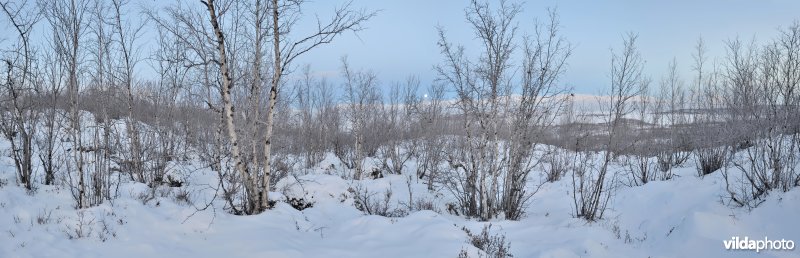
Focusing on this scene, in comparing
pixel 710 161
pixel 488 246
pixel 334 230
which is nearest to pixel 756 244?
pixel 488 246

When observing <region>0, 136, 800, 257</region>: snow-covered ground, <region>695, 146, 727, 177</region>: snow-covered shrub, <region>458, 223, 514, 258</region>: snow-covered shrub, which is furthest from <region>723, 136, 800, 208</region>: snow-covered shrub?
<region>458, 223, 514, 258</region>: snow-covered shrub

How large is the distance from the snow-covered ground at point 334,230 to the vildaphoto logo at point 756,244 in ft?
0.46

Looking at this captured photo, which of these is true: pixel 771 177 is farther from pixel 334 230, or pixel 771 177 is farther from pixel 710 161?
pixel 334 230

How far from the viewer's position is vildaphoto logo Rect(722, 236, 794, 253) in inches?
246

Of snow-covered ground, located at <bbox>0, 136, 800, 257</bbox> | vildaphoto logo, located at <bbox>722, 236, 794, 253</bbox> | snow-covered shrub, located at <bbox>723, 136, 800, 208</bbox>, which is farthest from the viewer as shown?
snow-covered shrub, located at <bbox>723, 136, 800, 208</bbox>

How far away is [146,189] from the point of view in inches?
385

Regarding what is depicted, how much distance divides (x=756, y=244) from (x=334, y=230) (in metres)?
7.09

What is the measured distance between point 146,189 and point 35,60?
352 cm

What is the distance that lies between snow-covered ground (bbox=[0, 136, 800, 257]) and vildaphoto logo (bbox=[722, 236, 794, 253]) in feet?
0.46

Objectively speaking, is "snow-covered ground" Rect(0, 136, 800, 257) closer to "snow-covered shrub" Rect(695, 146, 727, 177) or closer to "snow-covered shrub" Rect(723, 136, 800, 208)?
"snow-covered shrub" Rect(723, 136, 800, 208)

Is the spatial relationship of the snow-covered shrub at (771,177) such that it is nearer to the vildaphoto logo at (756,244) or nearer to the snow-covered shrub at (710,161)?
the vildaphoto logo at (756,244)

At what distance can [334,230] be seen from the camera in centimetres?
827

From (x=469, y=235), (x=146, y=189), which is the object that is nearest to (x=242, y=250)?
(x=469, y=235)

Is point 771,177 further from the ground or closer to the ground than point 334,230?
further from the ground
